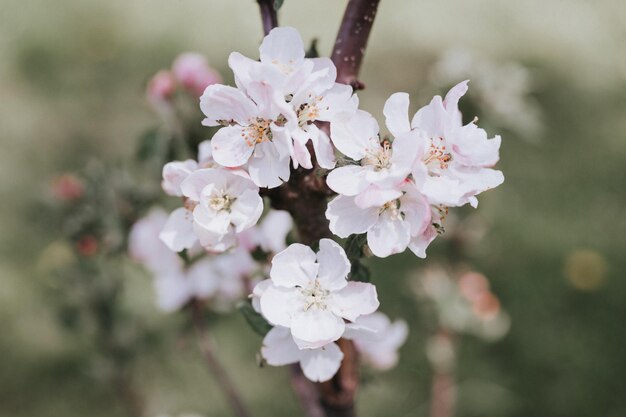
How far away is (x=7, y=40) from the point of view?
11.1ft

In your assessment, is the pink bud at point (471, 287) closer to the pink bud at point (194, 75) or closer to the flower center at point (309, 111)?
the pink bud at point (194, 75)

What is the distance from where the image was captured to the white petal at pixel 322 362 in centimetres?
82

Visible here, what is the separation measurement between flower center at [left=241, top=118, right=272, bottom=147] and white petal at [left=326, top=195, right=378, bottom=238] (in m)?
0.10

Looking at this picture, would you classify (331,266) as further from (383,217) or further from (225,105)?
(225,105)

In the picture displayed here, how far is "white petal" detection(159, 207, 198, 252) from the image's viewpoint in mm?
834

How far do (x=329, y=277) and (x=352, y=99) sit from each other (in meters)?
0.20

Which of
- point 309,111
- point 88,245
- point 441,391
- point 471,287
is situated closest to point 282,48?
point 309,111

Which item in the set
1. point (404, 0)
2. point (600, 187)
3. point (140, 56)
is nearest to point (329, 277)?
point (600, 187)

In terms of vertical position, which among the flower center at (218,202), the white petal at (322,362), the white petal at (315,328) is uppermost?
the flower center at (218,202)

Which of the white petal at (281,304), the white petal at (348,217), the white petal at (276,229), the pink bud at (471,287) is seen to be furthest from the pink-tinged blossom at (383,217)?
the pink bud at (471,287)

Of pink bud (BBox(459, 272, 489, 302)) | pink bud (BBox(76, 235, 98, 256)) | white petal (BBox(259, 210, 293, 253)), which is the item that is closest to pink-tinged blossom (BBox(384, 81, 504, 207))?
white petal (BBox(259, 210, 293, 253))

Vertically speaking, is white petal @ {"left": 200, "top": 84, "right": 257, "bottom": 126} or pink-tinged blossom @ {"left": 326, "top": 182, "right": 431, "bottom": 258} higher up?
white petal @ {"left": 200, "top": 84, "right": 257, "bottom": 126}

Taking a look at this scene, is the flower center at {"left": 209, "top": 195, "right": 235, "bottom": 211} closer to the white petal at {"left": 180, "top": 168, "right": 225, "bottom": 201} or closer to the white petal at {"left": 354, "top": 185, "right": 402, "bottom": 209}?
the white petal at {"left": 180, "top": 168, "right": 225, "bottom": 201}

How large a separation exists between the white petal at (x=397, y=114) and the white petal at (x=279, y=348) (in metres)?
0.27
